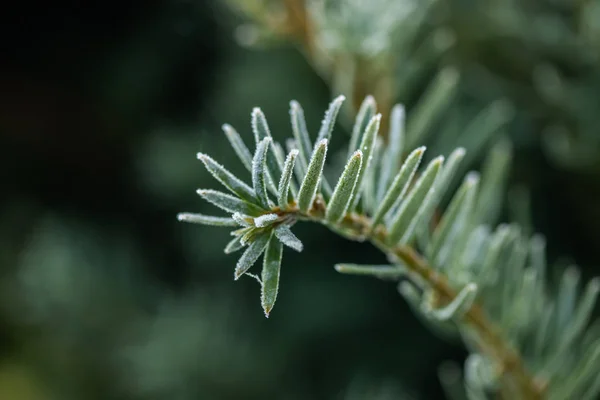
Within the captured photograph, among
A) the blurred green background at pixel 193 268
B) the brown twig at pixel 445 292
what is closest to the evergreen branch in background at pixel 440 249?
the brown twig at pixel 445 292

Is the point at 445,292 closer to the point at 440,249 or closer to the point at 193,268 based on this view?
the point at 440,249

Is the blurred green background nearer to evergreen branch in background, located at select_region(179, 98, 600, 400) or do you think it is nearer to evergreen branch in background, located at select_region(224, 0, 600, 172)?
evergreen branch in background, located at select_region(224, 0, 600, 172)

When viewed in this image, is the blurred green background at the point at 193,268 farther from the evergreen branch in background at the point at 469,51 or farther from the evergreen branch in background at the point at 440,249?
the evergreen branch in background at the point at 440,249

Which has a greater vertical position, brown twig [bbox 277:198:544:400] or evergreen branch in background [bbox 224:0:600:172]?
evergreen branch in background [bbox 224:0:600:172]

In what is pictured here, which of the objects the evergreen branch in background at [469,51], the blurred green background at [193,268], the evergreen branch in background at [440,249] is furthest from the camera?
the blurred green background at [193,268]

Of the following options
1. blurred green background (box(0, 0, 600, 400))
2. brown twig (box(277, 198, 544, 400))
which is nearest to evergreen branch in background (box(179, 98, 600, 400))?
brown twig (box(277, 198, 544, 400))

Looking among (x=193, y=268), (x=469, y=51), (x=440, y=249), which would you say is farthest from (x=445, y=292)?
(x=193, y=268)
